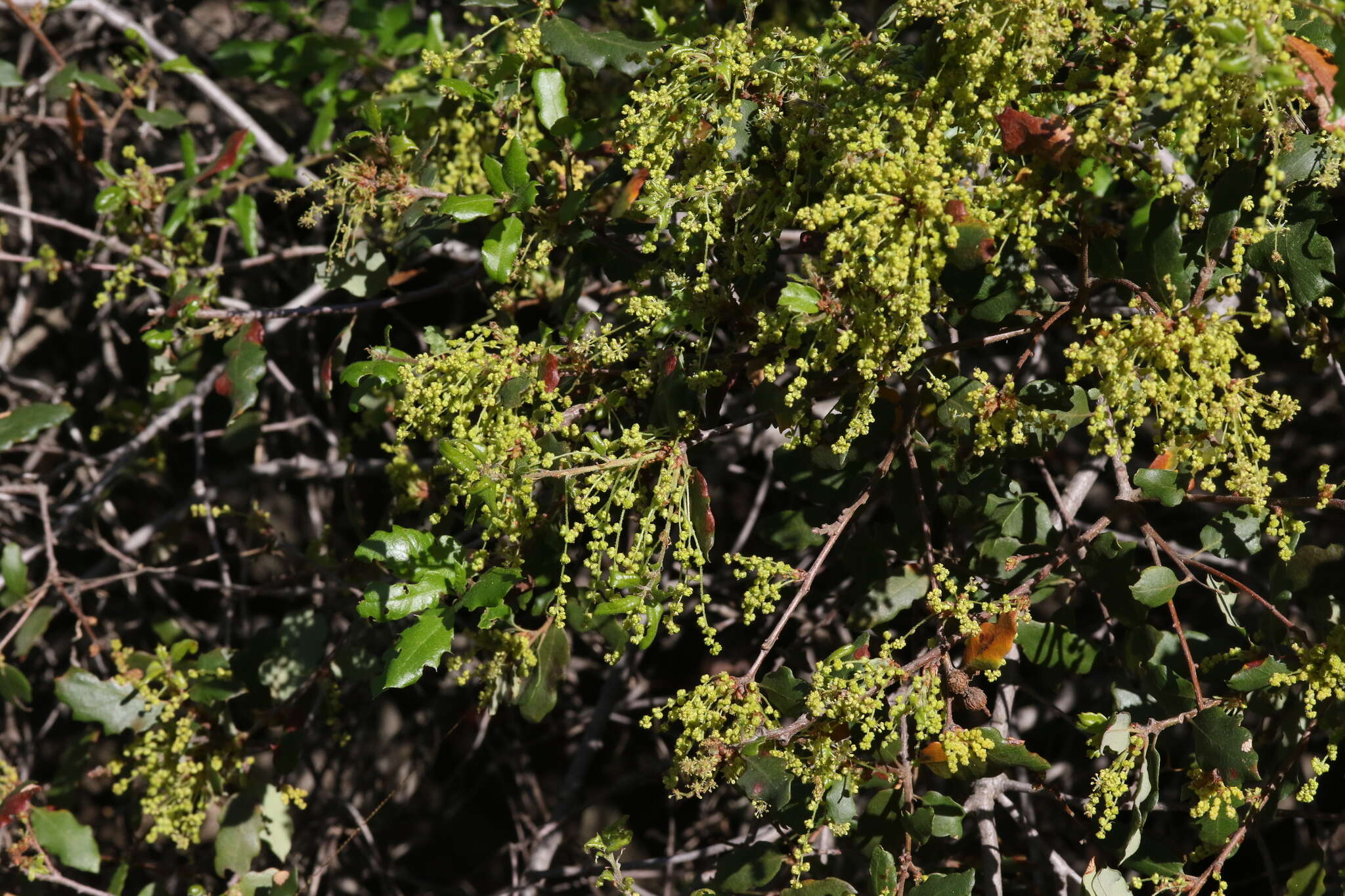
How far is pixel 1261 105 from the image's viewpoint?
46.8 inches

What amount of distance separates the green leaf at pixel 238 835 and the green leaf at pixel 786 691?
1273 mm

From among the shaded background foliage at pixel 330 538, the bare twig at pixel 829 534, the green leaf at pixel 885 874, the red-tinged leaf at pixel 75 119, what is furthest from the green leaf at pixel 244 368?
the green leaf at pixel 885 874

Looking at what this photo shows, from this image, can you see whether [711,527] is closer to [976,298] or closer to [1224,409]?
[976,298]

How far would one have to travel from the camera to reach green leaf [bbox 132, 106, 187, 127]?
2.30 m

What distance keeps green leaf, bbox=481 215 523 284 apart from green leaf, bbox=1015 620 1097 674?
37.0 inches

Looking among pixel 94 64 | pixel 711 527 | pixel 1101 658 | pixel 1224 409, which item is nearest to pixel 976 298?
pixel 1224 409

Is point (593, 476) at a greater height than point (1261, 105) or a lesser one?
lesser

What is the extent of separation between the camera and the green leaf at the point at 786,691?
4.50 feet

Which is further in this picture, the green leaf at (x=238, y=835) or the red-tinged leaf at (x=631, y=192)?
the green leaf at (x=238, y=835)

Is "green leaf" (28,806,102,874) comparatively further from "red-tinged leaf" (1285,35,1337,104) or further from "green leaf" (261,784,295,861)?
"red-tinged leaf" (1285,35,1337,104)

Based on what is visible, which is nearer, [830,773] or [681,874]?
[830,773]

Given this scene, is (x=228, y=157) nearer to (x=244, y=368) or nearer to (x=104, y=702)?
(x=244, y=368)

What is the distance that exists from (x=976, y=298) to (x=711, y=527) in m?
0.48

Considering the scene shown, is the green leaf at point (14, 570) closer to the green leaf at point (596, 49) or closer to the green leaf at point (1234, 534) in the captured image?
the green leaf at point (596, 49)
